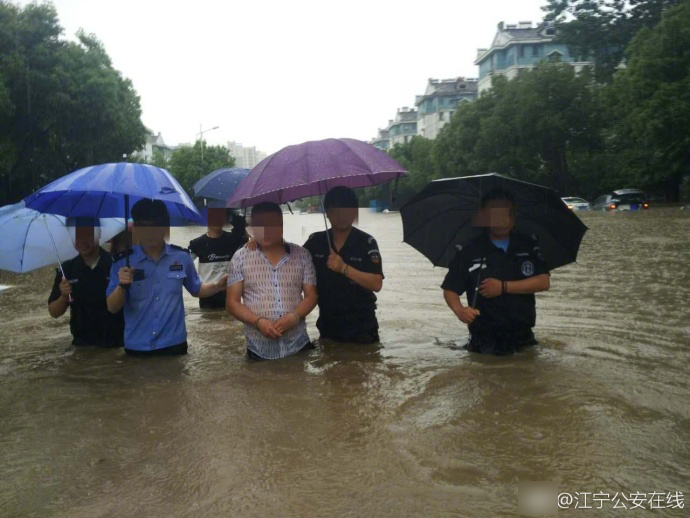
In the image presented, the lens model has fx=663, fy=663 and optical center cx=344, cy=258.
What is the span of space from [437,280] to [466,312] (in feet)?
22.1

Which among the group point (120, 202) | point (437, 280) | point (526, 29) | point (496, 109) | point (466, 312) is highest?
point (526, 29)

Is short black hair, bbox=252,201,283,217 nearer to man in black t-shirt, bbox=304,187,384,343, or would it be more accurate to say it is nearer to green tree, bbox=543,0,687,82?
man in black t-shirt, bbox=304,187,384,343

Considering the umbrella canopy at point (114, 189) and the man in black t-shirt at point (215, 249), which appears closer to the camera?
the umbrella canopy at point (114, 189)

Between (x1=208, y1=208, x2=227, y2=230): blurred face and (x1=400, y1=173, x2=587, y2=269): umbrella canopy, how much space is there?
2.98 meters

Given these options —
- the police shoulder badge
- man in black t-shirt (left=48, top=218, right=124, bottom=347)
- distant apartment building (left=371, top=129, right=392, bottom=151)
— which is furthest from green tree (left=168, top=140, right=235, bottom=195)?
distant apartment building (left=371, top=129, right=392, bottom=151)

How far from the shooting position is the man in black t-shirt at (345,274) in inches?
196

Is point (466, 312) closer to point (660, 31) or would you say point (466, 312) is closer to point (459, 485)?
point (459, 485)

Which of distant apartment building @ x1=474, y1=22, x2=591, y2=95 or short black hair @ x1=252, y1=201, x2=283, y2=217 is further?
distant apartment building @ x1=474, y1=22, x2=591, y2=95

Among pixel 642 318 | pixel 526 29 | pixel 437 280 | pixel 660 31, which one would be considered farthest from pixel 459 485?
pixel 526 29

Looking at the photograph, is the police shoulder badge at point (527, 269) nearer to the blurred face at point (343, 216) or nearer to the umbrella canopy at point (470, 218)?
the umbrella canopy at point (470, 218)

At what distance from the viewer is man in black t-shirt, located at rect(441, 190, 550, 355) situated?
15.7ft

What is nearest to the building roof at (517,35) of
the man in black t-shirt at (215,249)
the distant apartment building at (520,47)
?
the distant apartment building at (520,47)

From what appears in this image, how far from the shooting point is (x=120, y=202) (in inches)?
218

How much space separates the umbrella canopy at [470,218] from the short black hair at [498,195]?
2 cm
